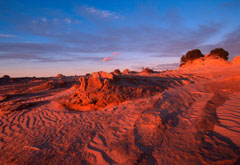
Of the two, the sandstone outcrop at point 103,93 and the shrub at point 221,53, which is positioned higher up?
the shrub at point 221,53

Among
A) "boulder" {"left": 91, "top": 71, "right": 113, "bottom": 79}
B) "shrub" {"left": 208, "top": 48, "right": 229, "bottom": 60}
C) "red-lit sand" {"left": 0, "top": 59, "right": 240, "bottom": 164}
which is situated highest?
"shrub" {"left": 208, "top": 48, "right": 229, "bottom": 60}

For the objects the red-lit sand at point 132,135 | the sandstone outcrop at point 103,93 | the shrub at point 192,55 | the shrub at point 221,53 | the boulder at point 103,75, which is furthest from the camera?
the shrub at point 192,55

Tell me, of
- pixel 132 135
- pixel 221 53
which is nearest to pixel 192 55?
pixel 221 53

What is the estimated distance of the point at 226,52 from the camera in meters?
19.8

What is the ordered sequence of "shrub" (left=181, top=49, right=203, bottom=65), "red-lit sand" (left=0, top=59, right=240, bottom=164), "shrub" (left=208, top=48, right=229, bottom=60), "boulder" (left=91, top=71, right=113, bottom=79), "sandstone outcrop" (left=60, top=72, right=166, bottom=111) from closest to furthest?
"red-lit sand" (left=0, top=59, right=240, bottom=164), "sandstone outcrop" (left=60, top=72, right=166, bottom=111), "boulder" (left=91, top=71, right=113, bottom=79), "shrub" (left=208, top=48, right=229, bottom=60), "shrub" (left=181, top=49, right=203, bottom=65)

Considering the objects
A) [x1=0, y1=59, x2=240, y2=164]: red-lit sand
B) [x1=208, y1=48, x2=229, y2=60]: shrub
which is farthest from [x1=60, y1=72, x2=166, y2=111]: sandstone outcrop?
[x1=208, y1=48, x2=229, y2=60]: shrub

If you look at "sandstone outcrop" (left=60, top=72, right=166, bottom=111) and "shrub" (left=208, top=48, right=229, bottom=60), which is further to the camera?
"shrub" (left=208, top=48, right=229, bottom=60)

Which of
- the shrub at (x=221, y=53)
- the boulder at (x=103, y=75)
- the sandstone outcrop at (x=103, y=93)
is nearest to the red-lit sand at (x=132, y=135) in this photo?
the sandstone outcrop at (x=103, y=93)

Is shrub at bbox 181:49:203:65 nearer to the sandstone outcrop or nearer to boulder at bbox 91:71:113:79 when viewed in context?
the sandstone outcrop

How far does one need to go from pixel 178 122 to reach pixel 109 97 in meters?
2.72

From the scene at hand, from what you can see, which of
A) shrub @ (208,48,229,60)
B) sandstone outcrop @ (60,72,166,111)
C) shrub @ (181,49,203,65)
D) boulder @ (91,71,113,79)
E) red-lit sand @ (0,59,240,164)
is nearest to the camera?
red-lit sand @ (0,59,240,164)

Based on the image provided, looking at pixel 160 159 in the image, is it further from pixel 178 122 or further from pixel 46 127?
pixel 46 127

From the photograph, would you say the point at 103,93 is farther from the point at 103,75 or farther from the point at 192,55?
the point at 192,55

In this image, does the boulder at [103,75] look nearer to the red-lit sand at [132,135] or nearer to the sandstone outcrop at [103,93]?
the sandstone outcrop at [103,93]
